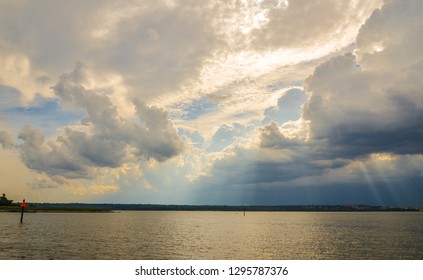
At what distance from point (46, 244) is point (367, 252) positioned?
63.6 metres

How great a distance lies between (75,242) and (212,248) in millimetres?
29948

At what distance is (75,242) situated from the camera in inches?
2968

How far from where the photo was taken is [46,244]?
232ft
